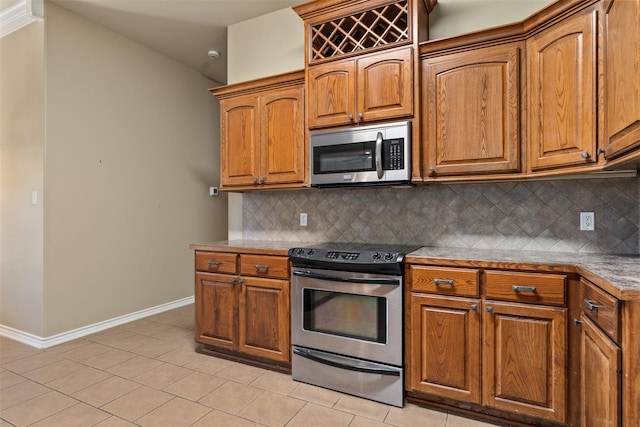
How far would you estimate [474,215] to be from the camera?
2494mm

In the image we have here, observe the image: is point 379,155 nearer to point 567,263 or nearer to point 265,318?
point 567,263

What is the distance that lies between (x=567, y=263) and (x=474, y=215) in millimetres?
792

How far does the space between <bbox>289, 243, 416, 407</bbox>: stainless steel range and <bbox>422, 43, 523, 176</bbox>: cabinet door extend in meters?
0.69

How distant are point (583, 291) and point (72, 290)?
3914 mm

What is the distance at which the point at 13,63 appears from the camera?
327 cm

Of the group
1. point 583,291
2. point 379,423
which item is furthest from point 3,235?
point 583,291

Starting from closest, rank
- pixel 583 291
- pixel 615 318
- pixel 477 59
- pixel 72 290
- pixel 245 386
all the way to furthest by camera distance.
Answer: pixel 615 318 < pixel 583 291 < pixel 477 59 < pixel 245 386 < pixel 72 290

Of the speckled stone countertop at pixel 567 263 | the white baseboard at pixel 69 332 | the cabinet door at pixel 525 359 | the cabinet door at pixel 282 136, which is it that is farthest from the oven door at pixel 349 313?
the white baseboard at pixel 69 332

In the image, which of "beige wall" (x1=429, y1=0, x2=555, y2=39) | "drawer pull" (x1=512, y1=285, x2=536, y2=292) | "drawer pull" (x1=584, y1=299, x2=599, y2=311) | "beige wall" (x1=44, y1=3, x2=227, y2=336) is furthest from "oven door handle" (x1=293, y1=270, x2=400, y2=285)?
"beige wall" (x1=44, y1=3, x2=227, y2=336)

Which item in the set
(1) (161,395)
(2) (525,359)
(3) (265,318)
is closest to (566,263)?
(2) (525,359)

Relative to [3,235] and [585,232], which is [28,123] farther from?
[585,232]

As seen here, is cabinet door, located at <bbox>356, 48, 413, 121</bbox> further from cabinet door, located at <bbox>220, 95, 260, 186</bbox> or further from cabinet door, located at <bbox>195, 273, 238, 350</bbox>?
cabinet door, located at <bbox>195, 273, 238, 350</bbox>

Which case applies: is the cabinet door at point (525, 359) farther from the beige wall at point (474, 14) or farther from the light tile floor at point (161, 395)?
Result: the beige wall at point (474, 14)

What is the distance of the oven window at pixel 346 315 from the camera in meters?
2.16
